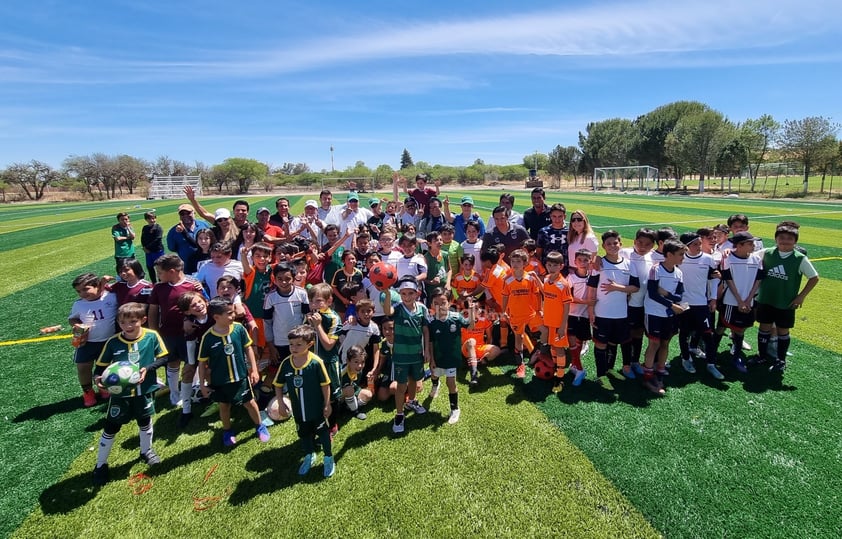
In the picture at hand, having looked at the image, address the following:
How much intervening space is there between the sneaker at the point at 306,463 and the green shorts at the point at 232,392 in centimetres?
92

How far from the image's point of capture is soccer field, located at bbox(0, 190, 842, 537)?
3.13m

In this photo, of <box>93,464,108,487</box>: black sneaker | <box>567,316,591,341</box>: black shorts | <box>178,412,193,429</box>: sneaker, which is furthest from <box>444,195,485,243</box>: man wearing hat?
<box>93,464,108,487</box>: black sneaker

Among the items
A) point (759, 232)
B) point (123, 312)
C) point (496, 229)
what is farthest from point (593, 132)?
point (123, 312)

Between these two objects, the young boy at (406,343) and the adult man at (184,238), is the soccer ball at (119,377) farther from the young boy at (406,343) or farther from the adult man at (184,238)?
the adult man at (184,238)

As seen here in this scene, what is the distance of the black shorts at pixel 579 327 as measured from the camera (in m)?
5.15

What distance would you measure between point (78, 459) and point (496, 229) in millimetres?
5899

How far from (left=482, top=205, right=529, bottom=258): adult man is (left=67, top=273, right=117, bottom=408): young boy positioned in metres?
5.02

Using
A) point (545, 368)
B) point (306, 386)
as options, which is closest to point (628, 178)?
point (545, 368)

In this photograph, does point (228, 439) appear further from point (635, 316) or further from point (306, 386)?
point (635, 316)

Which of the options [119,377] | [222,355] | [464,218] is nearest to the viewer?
[119,377]

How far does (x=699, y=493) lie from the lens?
10.9 feet

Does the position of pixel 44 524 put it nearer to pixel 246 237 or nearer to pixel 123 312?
pixel 123 312

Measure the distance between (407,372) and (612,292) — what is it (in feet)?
8.74

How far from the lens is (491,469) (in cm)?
368
